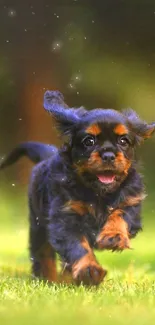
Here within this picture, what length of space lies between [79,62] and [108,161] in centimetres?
54

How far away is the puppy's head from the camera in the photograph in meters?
2.12

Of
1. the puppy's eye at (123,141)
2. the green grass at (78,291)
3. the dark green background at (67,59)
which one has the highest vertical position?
the dark green background at (67,59)

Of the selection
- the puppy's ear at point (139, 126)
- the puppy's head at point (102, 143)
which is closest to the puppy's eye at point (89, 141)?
the puppy's head at point (102, 143)

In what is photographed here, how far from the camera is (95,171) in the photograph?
2148 millimetres

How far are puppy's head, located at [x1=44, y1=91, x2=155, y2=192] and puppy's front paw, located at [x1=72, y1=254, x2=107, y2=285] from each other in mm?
196

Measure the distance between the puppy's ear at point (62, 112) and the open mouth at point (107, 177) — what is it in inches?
6.6

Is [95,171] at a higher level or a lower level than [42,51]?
lower

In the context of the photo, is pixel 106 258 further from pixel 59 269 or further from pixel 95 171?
pixel 95 171

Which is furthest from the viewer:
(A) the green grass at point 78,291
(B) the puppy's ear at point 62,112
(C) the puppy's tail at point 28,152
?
(C) the puppy's tail at point 28,152

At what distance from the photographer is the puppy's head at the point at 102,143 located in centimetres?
212

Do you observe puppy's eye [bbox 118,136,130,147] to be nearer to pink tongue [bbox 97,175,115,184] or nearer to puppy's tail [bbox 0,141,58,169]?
pink tongue [bbox 97,175,115,184]

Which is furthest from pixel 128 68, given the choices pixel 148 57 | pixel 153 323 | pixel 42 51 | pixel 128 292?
pixel 153 323

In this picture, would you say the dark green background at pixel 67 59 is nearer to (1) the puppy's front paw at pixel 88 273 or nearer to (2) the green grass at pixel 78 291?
(2) the green grass at pixel 78 291

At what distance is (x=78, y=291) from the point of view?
204 centimetres
